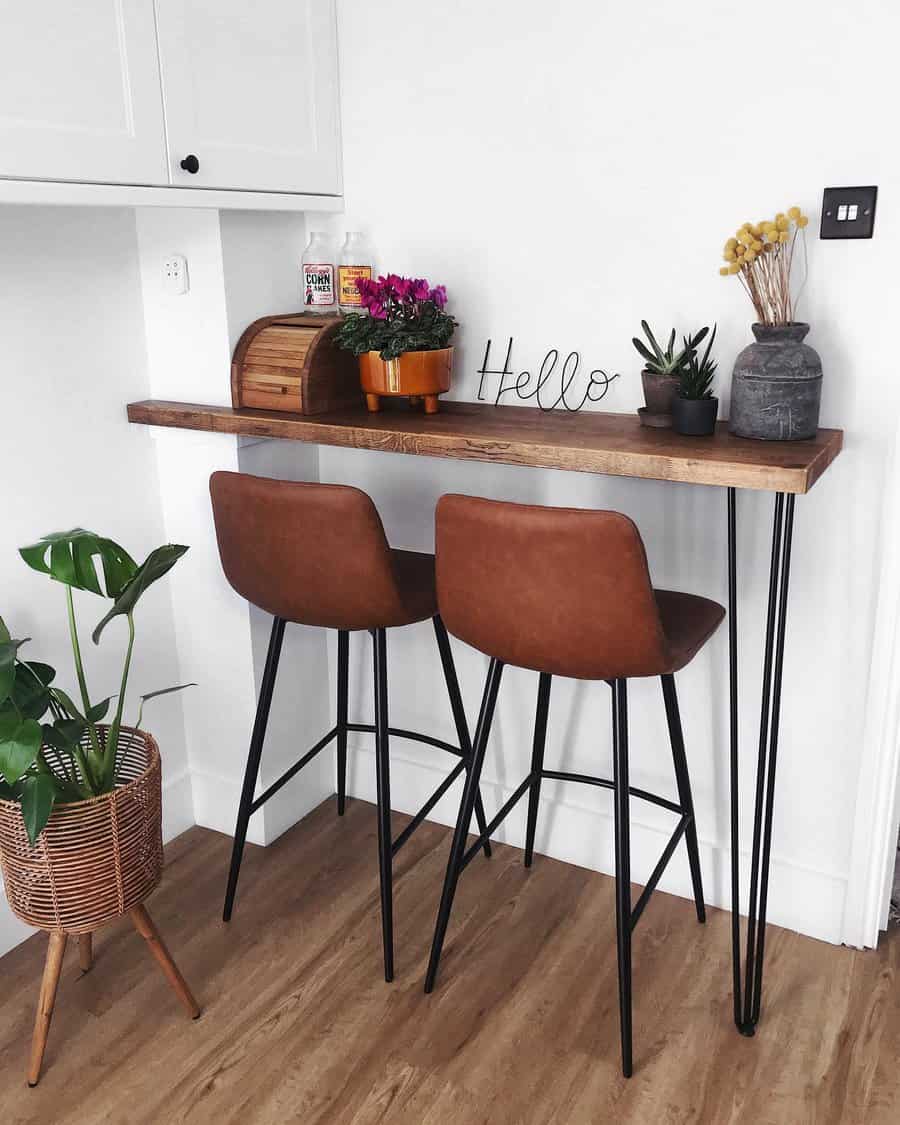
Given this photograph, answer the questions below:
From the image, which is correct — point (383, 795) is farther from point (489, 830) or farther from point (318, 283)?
point (318, 283)

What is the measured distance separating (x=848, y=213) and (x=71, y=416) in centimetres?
161

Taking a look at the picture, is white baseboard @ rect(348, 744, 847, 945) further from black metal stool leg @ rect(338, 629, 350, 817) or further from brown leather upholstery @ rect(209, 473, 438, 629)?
brown leather upholstery @ rect(209, 473, 438, 629)

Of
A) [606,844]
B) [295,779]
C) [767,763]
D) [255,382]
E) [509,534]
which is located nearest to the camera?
[509,534]

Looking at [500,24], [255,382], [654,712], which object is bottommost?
[654,712]

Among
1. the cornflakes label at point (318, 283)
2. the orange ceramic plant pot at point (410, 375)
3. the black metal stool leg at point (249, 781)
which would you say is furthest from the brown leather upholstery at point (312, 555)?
the cornflakes label at point (318, 283)

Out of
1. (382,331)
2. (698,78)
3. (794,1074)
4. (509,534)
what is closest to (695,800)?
(794,1074)

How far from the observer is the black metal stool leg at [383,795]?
210cm

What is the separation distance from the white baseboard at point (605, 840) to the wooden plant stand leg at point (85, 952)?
0.85 metres

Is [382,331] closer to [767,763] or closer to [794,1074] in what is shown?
[767,763]

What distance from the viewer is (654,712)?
2324 millimetres

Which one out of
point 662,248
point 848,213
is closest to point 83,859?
point 662,248

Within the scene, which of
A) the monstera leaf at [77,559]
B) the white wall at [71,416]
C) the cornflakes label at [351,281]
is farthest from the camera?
the cornflakes label at [351,281]

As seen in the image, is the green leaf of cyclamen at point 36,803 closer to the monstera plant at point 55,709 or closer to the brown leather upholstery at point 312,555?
the monstera plant at point 55,709

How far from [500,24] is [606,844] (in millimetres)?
1825
